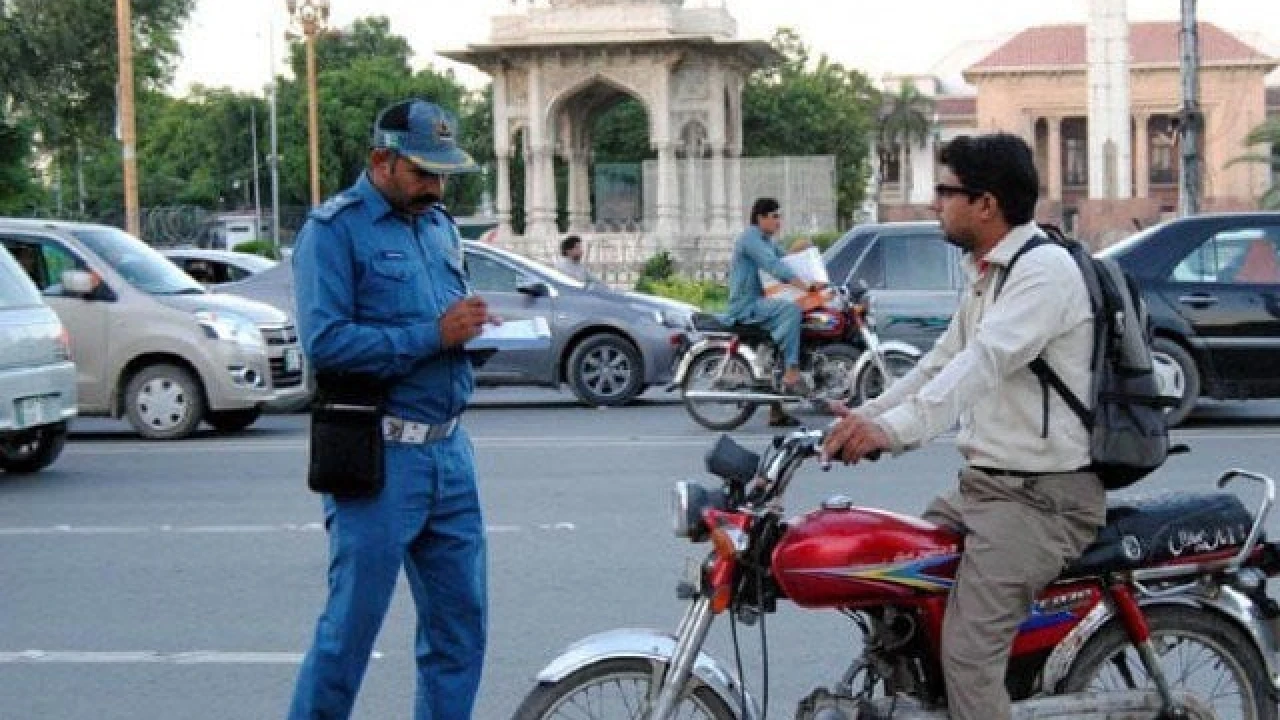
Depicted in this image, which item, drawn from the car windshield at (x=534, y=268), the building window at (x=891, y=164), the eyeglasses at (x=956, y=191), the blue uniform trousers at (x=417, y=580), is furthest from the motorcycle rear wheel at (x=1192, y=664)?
the building window at (x=891, y=164)

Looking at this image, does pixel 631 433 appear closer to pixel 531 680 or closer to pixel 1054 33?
pixel 531 680

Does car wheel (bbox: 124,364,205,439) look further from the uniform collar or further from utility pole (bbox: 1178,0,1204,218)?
utility pole (bbox: 1178,0,1204,218)

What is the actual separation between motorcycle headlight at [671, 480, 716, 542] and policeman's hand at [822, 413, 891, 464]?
13.0 inches

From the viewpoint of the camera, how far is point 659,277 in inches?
1751

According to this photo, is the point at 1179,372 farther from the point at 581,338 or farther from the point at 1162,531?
the point at 1162,531

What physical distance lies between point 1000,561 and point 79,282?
41.1ft

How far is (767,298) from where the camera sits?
16438 mm

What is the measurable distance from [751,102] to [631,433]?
7277 centimetres

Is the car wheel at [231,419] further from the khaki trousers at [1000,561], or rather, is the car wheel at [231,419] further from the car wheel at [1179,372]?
the khaki trousers at [1000,561]

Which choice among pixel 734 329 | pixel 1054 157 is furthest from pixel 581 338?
pixel 1054 157

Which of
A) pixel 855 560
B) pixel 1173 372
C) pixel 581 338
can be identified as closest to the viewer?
pixel 855 560

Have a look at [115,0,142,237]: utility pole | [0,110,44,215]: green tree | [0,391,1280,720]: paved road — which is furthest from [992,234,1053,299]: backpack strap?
[0,110,44,215]: green tree

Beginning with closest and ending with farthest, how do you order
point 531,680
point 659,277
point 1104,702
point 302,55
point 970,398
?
point 970,398
point 1104,702
point 531,680
point 659,277
point 302,55

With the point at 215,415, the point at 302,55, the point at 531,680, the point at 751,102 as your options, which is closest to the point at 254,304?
the point at 215,415
